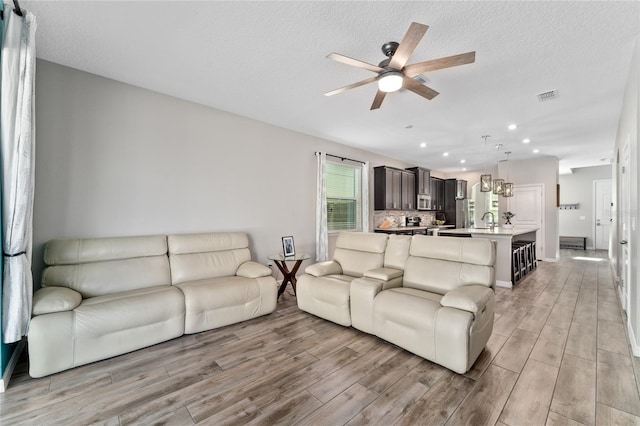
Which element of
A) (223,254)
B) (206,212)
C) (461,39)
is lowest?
(223,254)

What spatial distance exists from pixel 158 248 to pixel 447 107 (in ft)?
14.0

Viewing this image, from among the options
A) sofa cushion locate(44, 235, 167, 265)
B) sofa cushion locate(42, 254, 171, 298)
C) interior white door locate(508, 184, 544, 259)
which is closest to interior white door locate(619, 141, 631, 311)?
interior white door locate(508, 184, 544, 259)

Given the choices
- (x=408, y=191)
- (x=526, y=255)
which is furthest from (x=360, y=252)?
(x=408, y=191)

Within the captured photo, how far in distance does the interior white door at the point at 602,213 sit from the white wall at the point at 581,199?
0.32 feet

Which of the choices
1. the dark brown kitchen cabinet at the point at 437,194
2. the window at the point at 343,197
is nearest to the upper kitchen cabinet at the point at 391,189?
the window at the point at 343,197

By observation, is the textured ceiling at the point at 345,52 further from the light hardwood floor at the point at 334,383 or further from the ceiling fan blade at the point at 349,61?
the light hardwood floor at the point at 334,383

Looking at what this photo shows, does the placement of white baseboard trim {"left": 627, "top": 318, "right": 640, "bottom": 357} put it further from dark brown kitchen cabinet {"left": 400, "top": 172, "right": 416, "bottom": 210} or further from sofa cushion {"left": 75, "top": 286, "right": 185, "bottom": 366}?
dark brown kitchen cabinet {"left": 400, "top": 172, "right": 416, "bottom": 210}

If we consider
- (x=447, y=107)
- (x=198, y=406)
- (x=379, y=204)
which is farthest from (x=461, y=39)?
(x=379, y=204)

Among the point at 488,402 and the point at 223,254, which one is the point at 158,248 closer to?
the point at 223,254

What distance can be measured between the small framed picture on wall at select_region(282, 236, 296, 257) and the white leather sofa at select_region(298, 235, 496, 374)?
1.16m

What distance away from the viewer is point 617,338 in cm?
282

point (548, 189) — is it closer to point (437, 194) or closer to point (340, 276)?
point (437, 194)

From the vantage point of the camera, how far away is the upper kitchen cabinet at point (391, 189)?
6.71 m

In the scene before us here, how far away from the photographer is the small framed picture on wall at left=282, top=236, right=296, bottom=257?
180 inches
